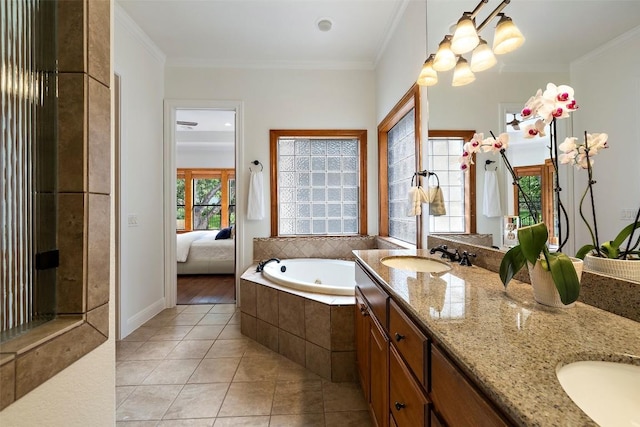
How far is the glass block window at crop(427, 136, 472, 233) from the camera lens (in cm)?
169

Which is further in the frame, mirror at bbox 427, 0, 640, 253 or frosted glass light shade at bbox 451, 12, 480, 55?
frosted glass light shade at bbox 451, 12, 480, 55

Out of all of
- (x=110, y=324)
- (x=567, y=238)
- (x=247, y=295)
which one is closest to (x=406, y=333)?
(x=567, y=238)

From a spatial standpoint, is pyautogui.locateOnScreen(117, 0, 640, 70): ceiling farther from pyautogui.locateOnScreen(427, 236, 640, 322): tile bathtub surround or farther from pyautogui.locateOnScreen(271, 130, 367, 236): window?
pyautogui.locateOnScreen(271, 130, 367, 236): window

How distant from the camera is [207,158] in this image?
6.81 metres

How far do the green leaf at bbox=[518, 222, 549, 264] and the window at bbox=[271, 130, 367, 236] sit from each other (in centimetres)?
254

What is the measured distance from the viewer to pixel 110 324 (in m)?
0.80

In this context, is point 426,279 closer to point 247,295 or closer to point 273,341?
point 273,341

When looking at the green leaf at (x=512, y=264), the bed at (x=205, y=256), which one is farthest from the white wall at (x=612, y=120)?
the bed at (x=205, y=256)

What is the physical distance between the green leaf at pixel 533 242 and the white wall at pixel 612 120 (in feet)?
0.97

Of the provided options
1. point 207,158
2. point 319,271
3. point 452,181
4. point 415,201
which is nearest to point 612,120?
point 452,181

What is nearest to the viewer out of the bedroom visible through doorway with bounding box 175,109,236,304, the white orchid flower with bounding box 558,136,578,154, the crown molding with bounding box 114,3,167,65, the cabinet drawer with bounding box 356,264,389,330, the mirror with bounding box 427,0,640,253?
the mirror with bounding box 427,0,640,253

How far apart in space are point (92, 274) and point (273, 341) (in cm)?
178

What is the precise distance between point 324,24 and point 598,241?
104 inches

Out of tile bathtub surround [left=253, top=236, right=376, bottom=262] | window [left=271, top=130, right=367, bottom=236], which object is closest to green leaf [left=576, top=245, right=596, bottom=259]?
tile bathtub surround [left=253, top=236, right=376, bottom=262]
